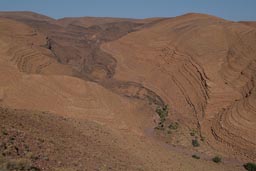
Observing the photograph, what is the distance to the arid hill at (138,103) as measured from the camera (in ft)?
42.7

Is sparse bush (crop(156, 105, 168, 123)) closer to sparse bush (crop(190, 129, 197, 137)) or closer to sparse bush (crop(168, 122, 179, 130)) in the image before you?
sparse bush (crop(168, 122, 179, 130))

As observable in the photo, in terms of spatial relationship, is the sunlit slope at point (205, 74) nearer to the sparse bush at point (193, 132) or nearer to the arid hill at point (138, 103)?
the arid hill at point (138, 103)

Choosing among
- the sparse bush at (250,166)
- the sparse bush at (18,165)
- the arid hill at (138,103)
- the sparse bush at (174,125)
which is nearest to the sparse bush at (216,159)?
the arid hill at (138,103)

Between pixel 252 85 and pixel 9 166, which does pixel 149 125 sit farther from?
pixel 9 166

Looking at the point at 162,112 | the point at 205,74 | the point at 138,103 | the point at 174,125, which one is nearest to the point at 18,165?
the point at 174,125

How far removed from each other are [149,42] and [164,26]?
639 cm

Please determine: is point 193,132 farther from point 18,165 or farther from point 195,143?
point 18,165

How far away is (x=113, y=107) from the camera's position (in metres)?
20.5

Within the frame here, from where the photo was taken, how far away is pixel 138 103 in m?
25.3

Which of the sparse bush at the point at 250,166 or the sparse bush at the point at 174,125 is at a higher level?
the sparse bush at the point at 174,125

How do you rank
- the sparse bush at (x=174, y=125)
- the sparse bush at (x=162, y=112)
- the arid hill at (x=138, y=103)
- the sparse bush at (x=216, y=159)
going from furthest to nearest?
the sparse bush at (x=162, y=112) → the sparse bush at (x=174, y=125) → the sparse bush at (x=216, y=159) → the arid hill at (x=138, y=103)

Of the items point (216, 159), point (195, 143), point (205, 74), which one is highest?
point (205, 74)

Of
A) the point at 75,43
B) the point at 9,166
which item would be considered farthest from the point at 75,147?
the point at 75,43

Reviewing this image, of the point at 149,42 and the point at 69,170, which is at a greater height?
the point at 149,42
